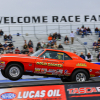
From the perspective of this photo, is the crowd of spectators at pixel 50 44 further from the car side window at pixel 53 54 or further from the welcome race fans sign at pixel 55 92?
the welcome race fans sign at pixel 55 92

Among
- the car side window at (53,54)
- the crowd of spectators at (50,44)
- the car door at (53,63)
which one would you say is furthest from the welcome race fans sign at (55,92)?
the crowd of spectators at (50,44)

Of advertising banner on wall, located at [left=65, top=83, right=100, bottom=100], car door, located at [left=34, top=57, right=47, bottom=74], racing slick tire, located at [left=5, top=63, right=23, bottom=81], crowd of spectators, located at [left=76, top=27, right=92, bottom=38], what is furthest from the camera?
crowd of spectators, located at [left=76, top=27, right=92, bottom=38]

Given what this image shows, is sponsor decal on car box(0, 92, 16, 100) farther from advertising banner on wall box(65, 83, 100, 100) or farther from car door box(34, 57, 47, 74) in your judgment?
car door box(34, 57, 47, 74)

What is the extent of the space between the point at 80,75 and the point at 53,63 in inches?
54.0

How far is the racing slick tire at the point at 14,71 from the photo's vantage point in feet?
26.6

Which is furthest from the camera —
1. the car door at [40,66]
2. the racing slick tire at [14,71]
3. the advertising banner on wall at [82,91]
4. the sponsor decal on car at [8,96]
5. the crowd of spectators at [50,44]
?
the crowd of spectators at [50,44]

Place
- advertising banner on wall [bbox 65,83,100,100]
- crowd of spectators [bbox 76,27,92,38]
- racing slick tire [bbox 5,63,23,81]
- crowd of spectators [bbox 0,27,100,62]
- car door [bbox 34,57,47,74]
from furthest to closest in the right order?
crowd of spectators [bbox 76,27,92,38] < crowd of spectators [bbox 0,27,100,62] < car door [bbox 34,57,47,74] < racing slick tire [bbox 5,63,23,81] < advertising banner on wall [bbox 65,83,100,100]

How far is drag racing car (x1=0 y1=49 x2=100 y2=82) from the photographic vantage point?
8.18m

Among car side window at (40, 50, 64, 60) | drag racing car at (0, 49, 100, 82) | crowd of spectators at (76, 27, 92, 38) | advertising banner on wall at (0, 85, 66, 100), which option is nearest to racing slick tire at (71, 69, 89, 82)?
drag racing car at (0, 49, 100, 82)

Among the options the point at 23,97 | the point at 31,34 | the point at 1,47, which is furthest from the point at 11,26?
the point at 23,97

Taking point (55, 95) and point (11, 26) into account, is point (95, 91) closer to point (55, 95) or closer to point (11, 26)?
point (55, 95)

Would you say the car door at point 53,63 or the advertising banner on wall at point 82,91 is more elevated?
the car door at point 53,63

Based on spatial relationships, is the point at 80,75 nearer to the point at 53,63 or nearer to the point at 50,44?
the point at 53,63

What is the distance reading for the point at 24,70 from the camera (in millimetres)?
8305
